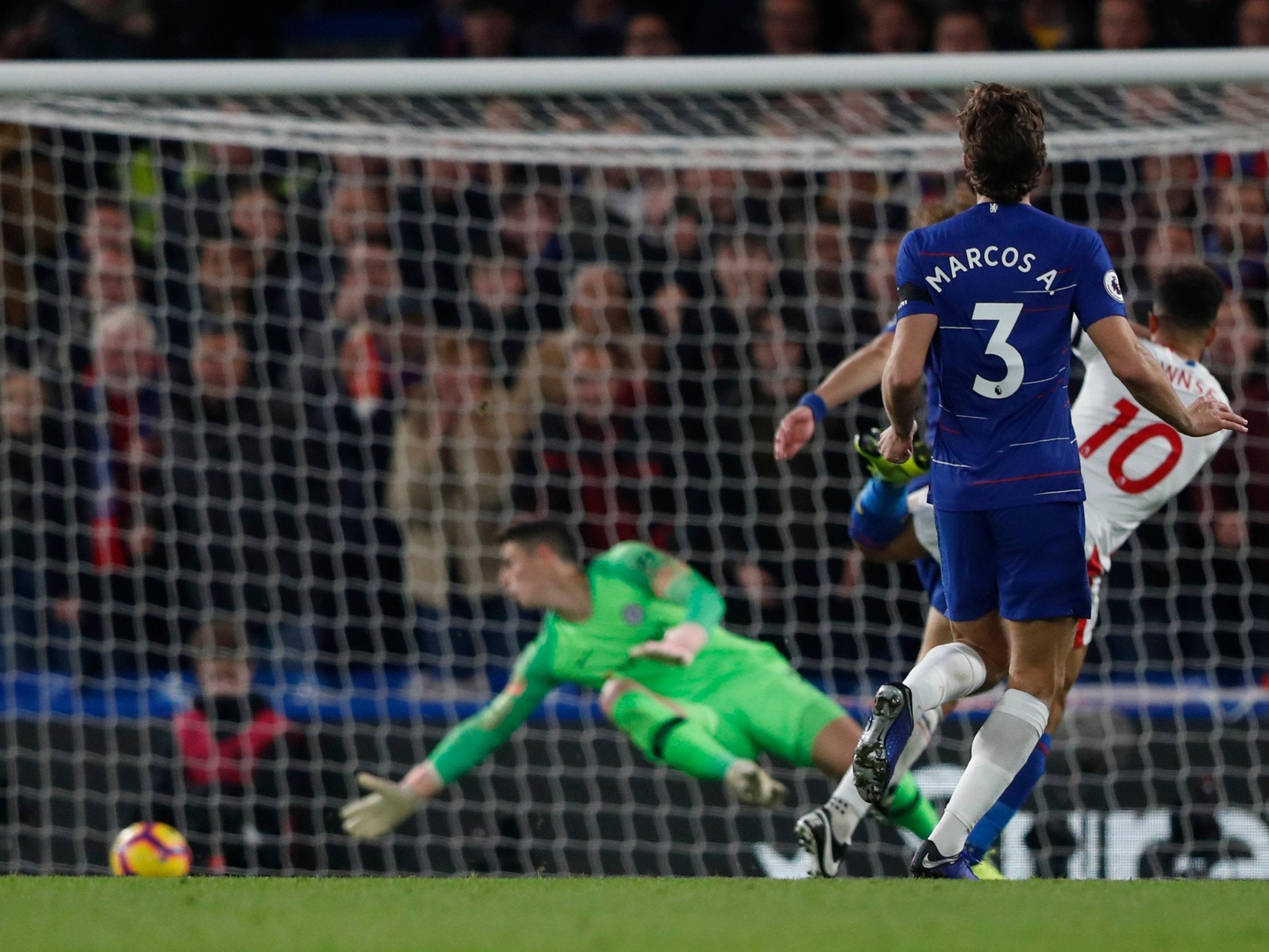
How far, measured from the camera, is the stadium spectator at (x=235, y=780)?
286 inches

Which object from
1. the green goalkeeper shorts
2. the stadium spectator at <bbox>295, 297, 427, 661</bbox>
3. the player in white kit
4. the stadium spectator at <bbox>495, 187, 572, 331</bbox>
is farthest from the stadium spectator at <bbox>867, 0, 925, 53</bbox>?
the player in white kit

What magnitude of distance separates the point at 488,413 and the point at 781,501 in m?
1.32

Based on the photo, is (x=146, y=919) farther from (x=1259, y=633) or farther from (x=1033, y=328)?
(x=1259, y=633)

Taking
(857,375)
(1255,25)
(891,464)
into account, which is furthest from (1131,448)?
(1255,25)

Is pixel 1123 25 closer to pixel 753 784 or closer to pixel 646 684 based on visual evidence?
pixel 646 684

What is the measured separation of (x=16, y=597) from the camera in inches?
315

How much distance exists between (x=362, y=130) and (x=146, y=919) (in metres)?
4.17

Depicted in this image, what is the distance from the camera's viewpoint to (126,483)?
8133 mm

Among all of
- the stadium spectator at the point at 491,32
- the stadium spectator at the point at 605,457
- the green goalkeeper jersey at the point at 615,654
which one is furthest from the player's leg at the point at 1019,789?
the stadium spectator at the point at 491,32

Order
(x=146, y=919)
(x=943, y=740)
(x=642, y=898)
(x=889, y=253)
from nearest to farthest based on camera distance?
(x=146, y=919)
(x=642, y=898)
(x=943, y=740)
(x=889, y=253)

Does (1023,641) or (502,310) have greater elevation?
(502,310)

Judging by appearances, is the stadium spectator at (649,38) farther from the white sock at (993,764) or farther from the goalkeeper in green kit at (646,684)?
the white sock at (993,764)

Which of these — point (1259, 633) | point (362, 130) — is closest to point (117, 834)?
point (362, 130)

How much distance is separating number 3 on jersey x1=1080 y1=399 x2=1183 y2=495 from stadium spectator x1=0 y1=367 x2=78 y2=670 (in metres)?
4.65
